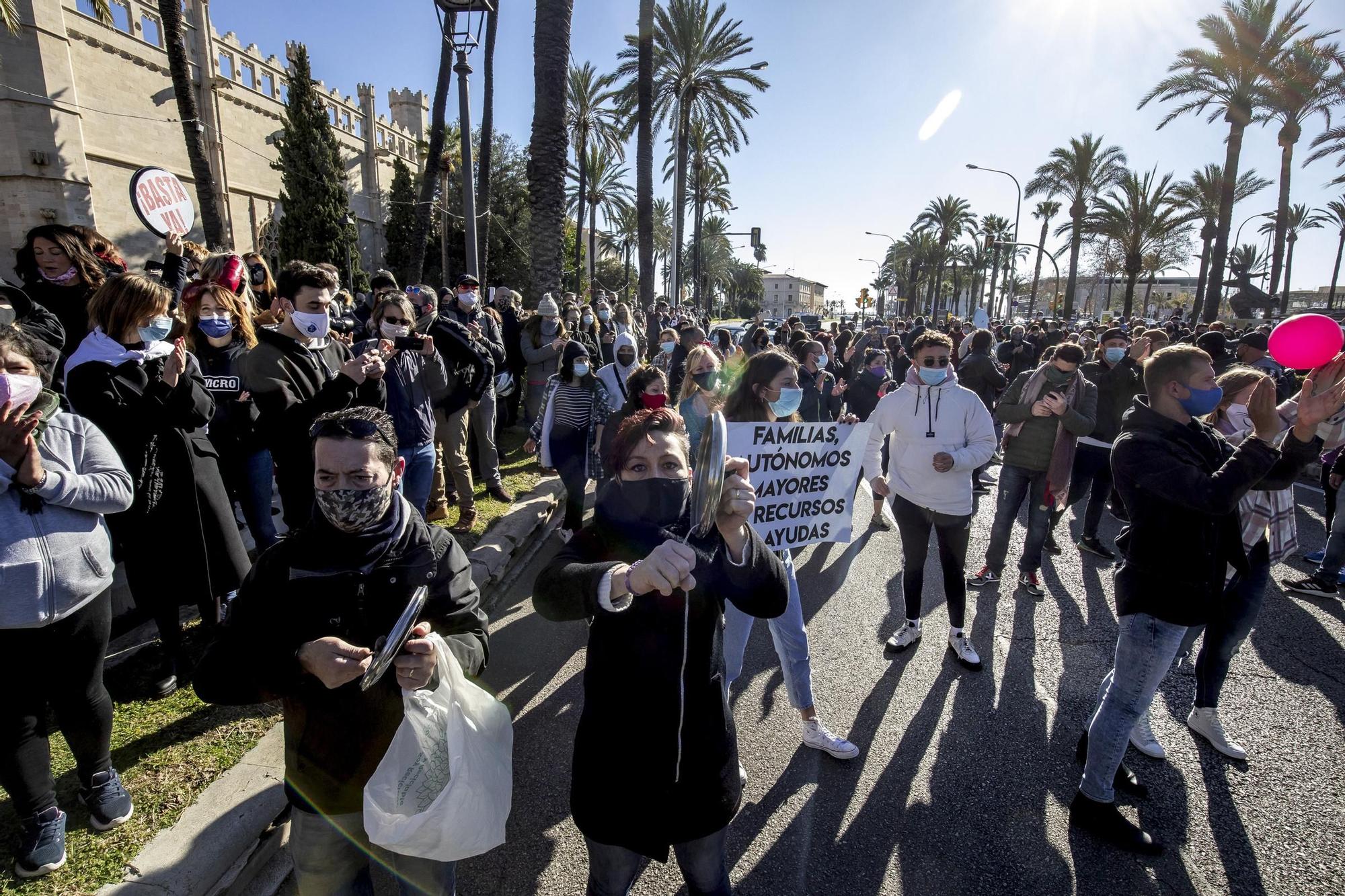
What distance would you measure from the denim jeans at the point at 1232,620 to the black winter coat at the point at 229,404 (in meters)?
5.43

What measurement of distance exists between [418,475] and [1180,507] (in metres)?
4.56

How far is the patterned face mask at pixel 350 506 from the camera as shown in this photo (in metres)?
1.78

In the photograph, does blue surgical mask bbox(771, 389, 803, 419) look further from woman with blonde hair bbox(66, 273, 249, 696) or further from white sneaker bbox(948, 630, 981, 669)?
woman with blonde hair bbox(66, 273, 249, 696)

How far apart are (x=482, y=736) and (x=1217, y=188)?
47.0 metres

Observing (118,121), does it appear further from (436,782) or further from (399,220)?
(436,782)

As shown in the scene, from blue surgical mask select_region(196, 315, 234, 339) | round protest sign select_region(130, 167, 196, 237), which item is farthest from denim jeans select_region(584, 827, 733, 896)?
round protest sign select_region(130, 167, 196, 237)

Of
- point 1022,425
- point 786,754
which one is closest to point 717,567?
point 786,754

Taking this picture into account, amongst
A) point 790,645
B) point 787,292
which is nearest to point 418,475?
point 790,645

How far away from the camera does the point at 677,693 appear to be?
184 centimetres

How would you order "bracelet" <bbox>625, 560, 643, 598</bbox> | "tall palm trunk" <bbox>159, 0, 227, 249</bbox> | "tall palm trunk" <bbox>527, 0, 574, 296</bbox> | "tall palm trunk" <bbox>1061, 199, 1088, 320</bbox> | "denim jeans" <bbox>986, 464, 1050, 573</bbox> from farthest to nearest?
"tall palm trunk" <bbox>1061, 199, 1088, 320</bbox>, "tall palm trunk" <bbox>159, 0, 227, 249</bbox>, "tall palm trunk" <bbox>527, 0, 574, 296</bbox>, "denim jeans" <bbox>986, 464, 1050, 573</bbox>, "bracelet" <bbox>625, 560, 643, 598</bbox>

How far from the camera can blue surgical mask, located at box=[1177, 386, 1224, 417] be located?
2.80m

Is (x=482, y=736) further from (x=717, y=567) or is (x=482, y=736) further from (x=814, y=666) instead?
(x=814, y=666)

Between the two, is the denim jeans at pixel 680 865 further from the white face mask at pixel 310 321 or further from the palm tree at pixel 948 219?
the palm tree at pixel 948 219

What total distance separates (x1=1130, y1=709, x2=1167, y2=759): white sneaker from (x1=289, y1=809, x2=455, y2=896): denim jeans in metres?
3.36
